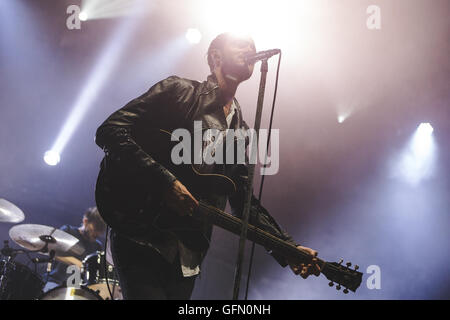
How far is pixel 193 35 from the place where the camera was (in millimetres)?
6500

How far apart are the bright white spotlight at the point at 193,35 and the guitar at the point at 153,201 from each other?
16.3 feet

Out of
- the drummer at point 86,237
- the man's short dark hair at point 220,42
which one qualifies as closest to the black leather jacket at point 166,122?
the man's short dark hair at point 220,42

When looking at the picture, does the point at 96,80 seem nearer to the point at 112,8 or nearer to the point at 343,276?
the point at 112,8

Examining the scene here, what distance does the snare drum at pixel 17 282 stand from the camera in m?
4.28

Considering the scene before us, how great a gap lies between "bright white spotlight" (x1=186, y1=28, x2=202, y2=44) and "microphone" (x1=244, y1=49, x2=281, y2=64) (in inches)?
179

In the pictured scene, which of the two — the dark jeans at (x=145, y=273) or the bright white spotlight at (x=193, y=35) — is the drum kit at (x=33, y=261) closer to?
the dark jeans at (x=145, y=273)

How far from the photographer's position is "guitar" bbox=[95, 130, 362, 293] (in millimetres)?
1767

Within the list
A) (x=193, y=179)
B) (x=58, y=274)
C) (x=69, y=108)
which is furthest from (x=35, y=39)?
(x=193, y=179)

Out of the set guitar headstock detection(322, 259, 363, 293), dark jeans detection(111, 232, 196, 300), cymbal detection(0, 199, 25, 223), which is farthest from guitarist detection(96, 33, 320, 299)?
cymbal detection(0, 199, 25, 223)

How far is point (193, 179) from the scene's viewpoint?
1.95 meters

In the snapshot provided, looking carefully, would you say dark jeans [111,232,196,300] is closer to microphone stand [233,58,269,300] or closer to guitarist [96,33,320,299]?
guitarist [96,33,320,299]

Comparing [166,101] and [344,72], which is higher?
[344,72]
